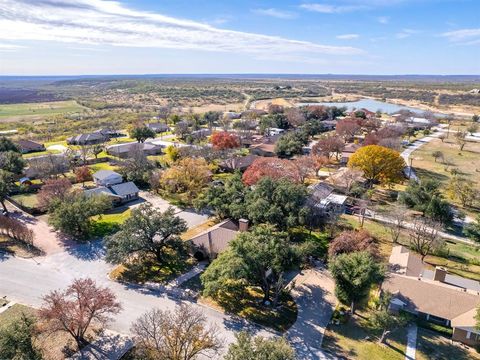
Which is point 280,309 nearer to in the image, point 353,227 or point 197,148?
point 353,227

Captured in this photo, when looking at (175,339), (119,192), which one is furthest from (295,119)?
(175,339)

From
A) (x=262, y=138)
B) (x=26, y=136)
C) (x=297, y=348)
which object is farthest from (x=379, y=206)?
(x=26, y=136)

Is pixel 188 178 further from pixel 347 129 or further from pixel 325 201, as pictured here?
pixel 347 129

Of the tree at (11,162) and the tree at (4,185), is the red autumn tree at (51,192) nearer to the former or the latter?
the tree at (4,185)

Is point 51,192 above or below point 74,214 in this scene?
above

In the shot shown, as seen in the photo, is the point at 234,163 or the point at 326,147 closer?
the point at 234,163

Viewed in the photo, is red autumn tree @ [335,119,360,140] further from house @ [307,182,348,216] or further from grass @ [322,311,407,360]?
grass @ [322,311,407,360]
